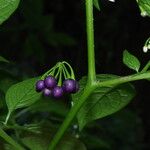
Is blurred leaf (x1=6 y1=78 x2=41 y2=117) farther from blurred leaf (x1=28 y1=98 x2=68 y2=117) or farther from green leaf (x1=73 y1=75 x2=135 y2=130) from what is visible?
blurred leaf (x1=28 y1=98 x2=68 y2=117)

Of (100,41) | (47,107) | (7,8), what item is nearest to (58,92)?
(7,8)

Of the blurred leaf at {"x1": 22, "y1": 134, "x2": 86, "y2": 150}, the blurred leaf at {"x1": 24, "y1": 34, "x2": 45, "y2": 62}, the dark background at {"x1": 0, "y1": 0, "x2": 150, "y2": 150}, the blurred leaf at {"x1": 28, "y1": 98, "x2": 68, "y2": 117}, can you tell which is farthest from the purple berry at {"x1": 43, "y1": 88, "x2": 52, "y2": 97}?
the dark background at {"x1": 0, "y1": 0, "x2": 150, "y2": 150}

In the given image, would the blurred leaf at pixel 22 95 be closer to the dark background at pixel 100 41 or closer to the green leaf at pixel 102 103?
the green leaf at pixel 102 103

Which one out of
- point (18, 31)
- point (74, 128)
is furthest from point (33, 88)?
point (18, 31)

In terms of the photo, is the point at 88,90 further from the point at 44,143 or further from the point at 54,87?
the point at 44,143

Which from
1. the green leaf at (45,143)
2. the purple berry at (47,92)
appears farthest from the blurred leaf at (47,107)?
the purple berry at (47,92)

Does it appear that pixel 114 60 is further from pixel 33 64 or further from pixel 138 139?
pixel 138 139

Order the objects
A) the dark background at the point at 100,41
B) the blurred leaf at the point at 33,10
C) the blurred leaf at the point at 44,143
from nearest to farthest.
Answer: the blurred leaf at the point at 44,143, the blurred leaf at the point at 33,10, the dark background at the point at 100,41
